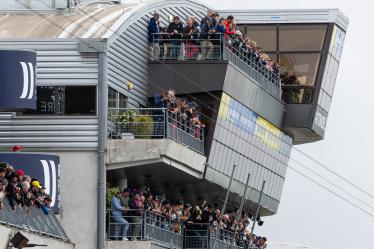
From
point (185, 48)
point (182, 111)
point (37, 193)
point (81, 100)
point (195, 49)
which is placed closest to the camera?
point (37, 193)

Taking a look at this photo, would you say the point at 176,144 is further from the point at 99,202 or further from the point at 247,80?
the point at 247,80

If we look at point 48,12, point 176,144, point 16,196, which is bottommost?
point 16,196

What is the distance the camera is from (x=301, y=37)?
88.2m

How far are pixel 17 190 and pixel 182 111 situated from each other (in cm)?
1567

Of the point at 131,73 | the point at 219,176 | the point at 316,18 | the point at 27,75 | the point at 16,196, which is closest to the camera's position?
the point at 16,196

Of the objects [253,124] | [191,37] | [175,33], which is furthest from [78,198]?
[253,124]

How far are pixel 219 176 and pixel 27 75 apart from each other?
13.6m

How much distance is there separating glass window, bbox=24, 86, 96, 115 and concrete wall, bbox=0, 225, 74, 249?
6.58m

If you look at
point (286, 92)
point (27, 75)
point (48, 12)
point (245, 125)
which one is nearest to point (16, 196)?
point (27, 75)

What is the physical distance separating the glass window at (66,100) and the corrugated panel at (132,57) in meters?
1.10

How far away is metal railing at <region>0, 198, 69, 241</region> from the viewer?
189ft

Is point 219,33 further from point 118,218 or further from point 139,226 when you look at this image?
point 139,226

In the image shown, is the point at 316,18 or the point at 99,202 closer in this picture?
the point at 99,202

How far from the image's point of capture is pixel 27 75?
67.9 metres
